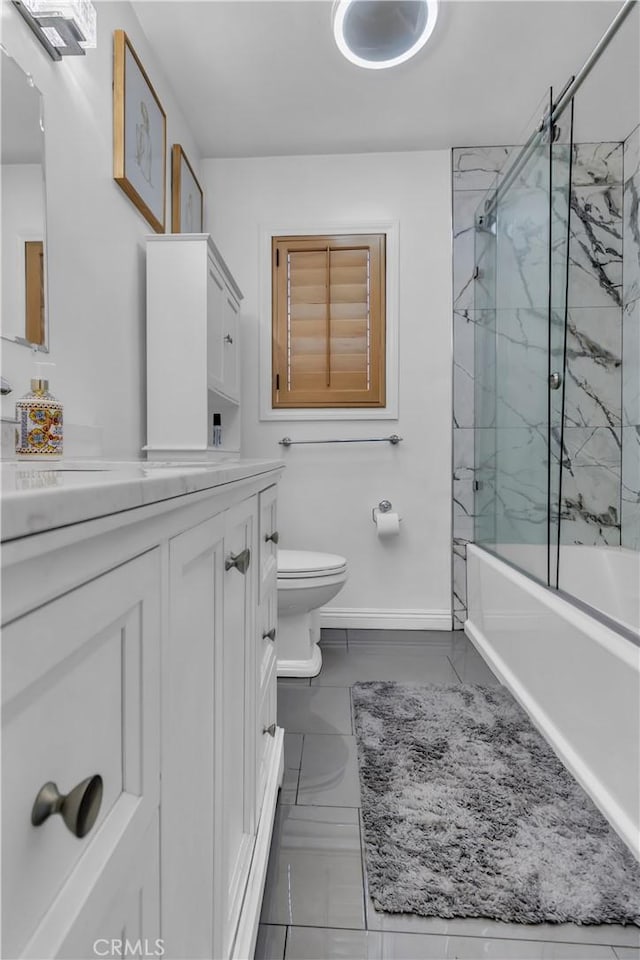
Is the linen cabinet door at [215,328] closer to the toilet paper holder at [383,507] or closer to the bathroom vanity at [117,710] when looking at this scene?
the toilet paper holder at [383,507]

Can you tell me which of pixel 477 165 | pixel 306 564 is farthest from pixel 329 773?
pixel 477 165

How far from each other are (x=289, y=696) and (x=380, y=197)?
96.0 inches

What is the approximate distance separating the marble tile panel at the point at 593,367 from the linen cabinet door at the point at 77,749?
6.02 ft

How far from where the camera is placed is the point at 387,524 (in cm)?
269

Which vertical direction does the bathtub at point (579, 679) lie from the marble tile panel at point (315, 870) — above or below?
above

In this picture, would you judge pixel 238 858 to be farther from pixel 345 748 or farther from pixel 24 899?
pixel 345 748

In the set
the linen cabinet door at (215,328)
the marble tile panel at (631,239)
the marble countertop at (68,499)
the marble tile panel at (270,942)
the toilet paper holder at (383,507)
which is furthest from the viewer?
the toilet paper holder at (383,507)

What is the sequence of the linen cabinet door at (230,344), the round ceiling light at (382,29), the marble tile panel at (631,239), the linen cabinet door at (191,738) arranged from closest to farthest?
the linen cabinet door at (191,738) → the round ceiling light at (382,29) → the marble tile panel at (631,239) → the linen cabinet door at (230,344)

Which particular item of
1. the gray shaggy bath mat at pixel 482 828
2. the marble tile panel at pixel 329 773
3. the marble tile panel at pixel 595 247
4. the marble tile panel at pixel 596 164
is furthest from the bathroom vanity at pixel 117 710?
the marble tile panel at pixel 596 164

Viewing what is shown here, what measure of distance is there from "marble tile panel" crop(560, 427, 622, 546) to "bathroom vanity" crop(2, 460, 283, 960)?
153 centimetres

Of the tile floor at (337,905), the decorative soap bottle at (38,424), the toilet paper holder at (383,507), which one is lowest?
the tile floor at (337,905)

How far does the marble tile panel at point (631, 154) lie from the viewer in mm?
2051

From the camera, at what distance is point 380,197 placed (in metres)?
Answer: 2.79

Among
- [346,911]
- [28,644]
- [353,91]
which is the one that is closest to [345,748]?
[346,911]
